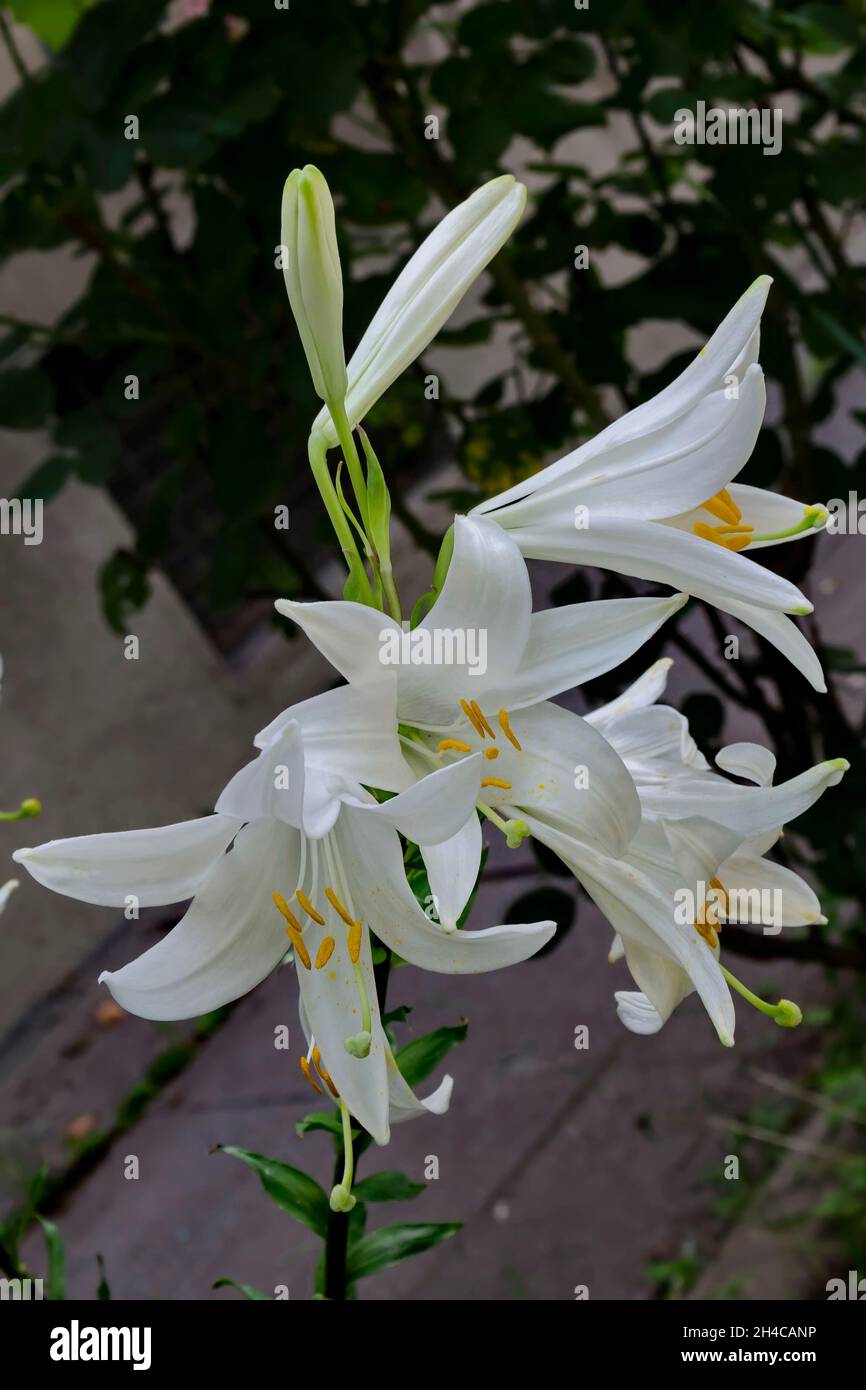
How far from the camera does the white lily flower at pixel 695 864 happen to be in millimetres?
538

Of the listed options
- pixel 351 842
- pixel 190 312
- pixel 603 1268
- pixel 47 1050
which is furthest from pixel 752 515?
pixel 47 1050

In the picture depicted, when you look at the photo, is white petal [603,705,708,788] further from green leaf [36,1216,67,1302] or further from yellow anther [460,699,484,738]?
green leaf [36,1216,67,1302]

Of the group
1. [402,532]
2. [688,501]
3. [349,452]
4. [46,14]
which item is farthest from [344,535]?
[402,532]

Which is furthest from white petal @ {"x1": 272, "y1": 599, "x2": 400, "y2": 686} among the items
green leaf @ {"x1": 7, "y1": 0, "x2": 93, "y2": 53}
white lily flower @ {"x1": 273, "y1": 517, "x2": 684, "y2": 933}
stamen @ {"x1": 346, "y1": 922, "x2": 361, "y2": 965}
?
green leaf @ {"x1": 7, "y1": 0, "x2": 93, "y2": 53}

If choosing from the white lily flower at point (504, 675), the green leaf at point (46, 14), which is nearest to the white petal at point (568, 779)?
the white lily flower at point (504, 675)

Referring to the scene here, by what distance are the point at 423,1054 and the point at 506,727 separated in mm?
219

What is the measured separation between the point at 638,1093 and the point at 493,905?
64 centimetres

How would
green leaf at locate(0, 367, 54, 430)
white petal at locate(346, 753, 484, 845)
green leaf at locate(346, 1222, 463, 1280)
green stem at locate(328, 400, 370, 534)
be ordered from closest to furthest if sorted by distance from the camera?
white petal at locate(346, 753, 484, 845) → green stem at locate(328, 400, 370, 534) → green leaf at locate(346, 1222, 463, 1280) → green leaf at locate(0, 367, 54, 430)

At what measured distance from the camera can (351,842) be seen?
1.72ft

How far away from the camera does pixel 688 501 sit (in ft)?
1.78

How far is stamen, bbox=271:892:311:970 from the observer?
51 cm

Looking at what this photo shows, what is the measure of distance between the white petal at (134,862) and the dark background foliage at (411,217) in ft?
2.38

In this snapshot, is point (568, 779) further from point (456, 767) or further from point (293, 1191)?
point (293, 1191)
